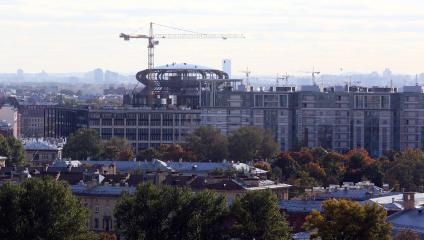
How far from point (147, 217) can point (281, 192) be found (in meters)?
23.4

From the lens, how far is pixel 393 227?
63938 mm

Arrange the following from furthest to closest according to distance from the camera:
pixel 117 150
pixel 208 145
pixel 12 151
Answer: pixel 208 145 → pixel 117 150 → pixel 12 151

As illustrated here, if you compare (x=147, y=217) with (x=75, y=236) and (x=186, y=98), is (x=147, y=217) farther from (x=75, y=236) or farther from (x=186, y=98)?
(x=186, y=98)

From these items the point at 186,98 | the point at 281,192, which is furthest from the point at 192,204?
the point at 186,98

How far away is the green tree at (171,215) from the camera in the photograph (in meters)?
62.6

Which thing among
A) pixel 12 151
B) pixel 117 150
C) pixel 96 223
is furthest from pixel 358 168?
pixel 96 223

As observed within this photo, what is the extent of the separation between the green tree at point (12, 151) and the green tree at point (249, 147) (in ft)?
45.7

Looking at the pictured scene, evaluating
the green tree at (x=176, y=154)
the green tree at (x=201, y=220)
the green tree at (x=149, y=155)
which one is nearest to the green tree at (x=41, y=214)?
the green tree at (x=201, y=220)

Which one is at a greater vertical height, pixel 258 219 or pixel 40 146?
pixel 258 219

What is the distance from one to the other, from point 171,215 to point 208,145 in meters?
54.9

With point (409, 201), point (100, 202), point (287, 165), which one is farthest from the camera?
point (287, 165)

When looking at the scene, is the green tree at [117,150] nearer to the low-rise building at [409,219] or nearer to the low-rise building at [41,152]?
the low-rise building at [41,152]

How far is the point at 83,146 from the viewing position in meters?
117

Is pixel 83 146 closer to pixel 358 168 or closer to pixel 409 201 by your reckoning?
pixel 358 168
